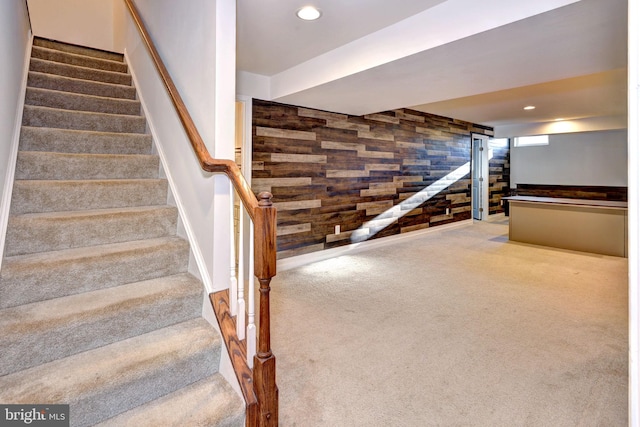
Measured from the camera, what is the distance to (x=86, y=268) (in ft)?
5.64

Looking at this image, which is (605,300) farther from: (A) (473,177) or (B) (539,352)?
(A) (473,177)

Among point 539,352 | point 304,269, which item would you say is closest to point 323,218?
point 304,269

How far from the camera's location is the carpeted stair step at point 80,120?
243 cm

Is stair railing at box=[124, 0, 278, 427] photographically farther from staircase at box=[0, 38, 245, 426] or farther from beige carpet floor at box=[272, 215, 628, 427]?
beige carpet floor at box=[272, 215, 628, 427]

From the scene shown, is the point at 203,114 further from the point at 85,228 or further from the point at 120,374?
the point at 120,374

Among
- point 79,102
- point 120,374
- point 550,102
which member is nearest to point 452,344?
point 120,374

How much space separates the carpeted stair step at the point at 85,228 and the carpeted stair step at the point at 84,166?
0.34m

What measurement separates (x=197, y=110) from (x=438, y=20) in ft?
5.77

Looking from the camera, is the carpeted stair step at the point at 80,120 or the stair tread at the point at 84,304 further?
the carpeted stair step at the point at 80,120

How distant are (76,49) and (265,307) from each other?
3858mm

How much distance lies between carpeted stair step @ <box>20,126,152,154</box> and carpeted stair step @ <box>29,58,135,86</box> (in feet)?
2.92

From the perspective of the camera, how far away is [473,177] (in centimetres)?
780

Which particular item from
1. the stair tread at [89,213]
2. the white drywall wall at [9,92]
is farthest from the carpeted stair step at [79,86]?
the stair tread at [89,213]

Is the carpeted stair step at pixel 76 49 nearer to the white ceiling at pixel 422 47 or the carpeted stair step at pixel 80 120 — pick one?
the carpeted stair step at pixel 80 120
